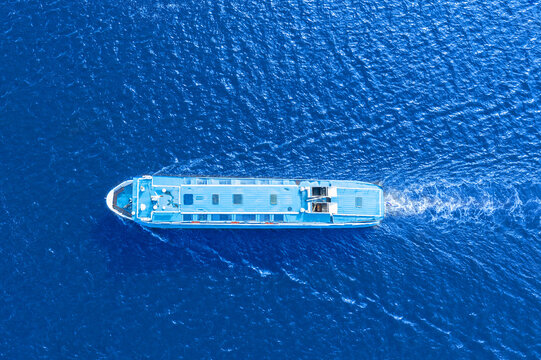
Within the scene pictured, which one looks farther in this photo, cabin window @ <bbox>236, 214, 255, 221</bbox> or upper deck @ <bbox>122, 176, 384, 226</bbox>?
cabin window @ <bbox>236, 214, 255, 221</bbox>

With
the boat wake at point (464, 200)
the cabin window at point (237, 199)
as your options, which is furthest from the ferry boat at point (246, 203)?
the boat wake at point (464, 200)

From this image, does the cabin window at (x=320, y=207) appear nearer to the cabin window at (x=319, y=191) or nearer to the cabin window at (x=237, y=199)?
the cabin window at (x=319, y=191)

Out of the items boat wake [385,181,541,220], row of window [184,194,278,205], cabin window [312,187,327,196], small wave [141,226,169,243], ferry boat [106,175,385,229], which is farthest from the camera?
boat wake [385,181,541,220]

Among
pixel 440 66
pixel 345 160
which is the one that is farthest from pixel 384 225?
pixel 440 66

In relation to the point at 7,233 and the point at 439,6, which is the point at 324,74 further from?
the point at 7,233

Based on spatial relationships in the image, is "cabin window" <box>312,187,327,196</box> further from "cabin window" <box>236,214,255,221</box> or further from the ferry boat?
"cabin window" <box>236,214,255,221</box>

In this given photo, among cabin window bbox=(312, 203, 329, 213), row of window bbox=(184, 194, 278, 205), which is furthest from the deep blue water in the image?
row of window bbox=(184, 194, 278, 205)

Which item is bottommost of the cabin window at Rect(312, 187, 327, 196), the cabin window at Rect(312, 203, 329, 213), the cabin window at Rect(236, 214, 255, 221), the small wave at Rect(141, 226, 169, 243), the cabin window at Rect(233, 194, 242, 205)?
the small wave at Rect(141, 226, 169, 243)

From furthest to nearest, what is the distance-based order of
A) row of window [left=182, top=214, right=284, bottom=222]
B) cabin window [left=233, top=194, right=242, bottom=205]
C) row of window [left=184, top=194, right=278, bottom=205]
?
cabin window [left=233, top=194, right=242, bottom=205]
row of window [left=182, top=214, right=284, bottom=222]
row of window [left=184, top=194, right=278, bottom=205]

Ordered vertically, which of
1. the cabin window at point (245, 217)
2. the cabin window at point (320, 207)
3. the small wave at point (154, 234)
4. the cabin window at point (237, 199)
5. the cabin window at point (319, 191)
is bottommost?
the small wave at point (154, 234)

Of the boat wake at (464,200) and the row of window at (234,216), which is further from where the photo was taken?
the boat wake at (464,200)
